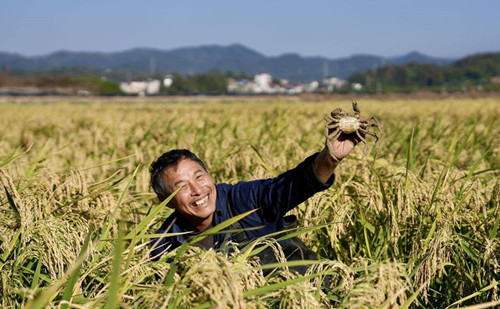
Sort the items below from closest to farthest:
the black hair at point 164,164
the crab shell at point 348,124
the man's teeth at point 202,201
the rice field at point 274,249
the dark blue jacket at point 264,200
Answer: the rice field at point 274,249
the crab shell at point 348,124
the dark blue jacket at point 264,200
the man's teeth at point 202,201
the black hair at point 164,164

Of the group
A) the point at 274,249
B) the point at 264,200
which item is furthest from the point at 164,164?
the point at 274,249

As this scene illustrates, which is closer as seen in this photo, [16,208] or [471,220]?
[16,208]

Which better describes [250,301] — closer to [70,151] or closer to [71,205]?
[71,205]

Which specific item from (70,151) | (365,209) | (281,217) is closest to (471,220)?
(365,209)

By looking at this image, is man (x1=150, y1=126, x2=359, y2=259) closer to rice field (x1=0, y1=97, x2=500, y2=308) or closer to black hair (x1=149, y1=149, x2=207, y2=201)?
black hair (x1=149, y1=149, x2=207, y2=201)

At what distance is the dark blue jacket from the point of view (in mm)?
2795

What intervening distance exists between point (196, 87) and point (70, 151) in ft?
416

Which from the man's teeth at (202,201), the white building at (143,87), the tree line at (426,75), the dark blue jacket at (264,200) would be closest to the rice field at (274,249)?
the dark blue jacket at (264,200)

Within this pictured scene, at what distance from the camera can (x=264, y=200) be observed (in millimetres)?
2947

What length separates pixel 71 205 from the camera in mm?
3283

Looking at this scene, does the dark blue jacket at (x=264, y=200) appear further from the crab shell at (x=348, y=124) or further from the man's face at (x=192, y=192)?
the crab shell at (x=348, y=124)

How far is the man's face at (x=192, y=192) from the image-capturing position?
116 inches

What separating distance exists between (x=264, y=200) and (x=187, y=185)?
0.35 meters

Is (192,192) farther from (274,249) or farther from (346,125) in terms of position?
(274,249)
